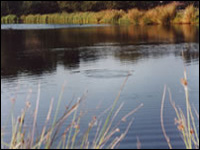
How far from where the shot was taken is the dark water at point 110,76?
15.6 ft

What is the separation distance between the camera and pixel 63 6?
3578 centimetres

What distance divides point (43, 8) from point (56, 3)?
4.69 ft

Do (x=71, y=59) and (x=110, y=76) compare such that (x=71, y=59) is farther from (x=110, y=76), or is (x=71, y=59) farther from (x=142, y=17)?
(x=142, y=17)

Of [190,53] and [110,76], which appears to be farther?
[190,53]

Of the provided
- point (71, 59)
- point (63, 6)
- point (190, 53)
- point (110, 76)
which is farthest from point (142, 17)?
point (110, 76)

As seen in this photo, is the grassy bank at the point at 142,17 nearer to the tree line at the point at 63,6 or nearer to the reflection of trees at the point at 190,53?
the tree line at the point at 63,6

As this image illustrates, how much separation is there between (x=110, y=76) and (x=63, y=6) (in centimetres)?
2913

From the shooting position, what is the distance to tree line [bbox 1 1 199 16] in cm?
3281

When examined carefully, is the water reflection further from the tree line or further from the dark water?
the tree line

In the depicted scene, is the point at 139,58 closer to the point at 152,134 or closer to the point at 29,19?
the point at 152,134

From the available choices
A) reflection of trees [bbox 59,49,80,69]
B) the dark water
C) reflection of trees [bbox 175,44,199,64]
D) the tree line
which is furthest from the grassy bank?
reflection of trees [bbox 59,49,80,69]

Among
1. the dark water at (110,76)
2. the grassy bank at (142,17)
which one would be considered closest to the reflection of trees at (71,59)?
the dark water at (110,76)

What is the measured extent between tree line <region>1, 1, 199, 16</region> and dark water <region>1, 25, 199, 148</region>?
20.3 metres

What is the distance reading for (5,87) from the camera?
6.57m
